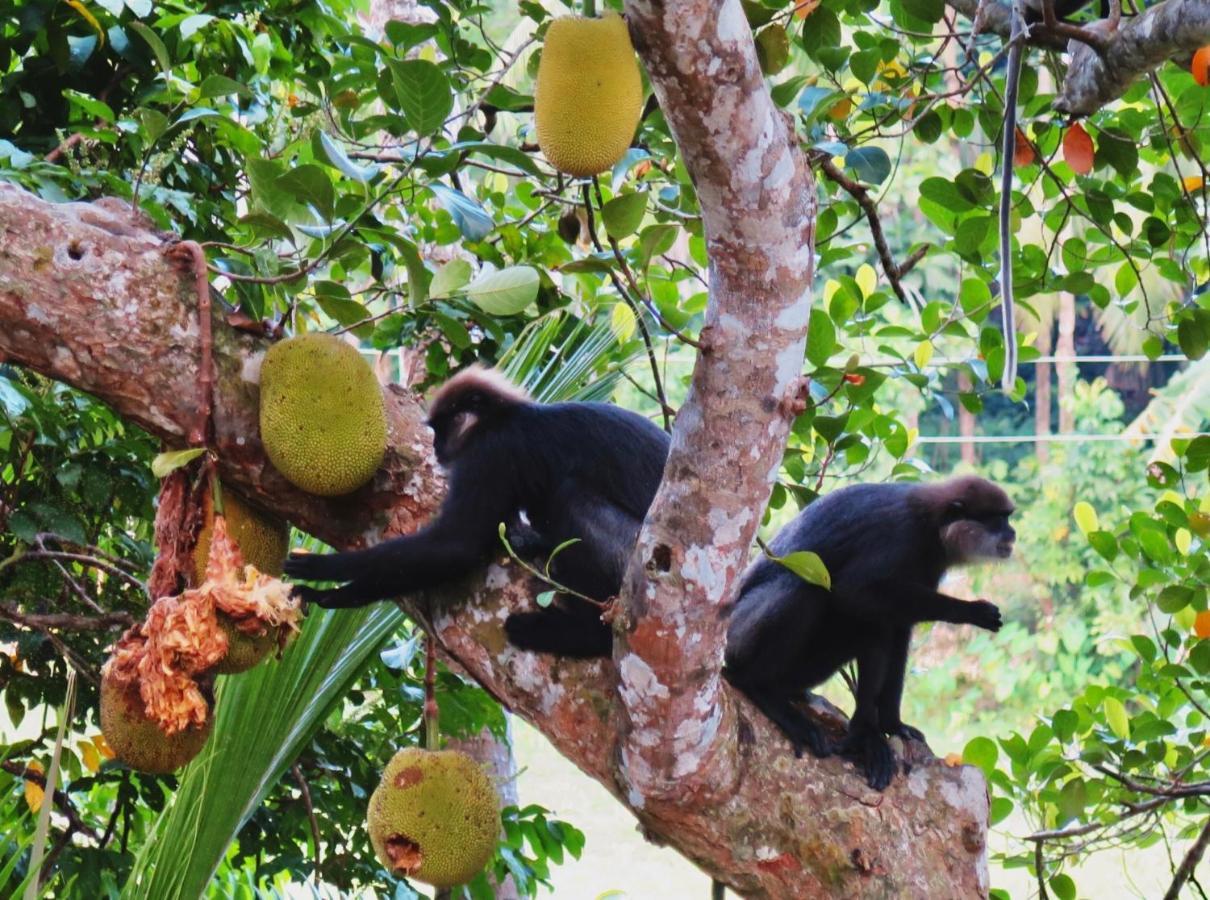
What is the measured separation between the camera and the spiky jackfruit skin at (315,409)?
6.51 feet

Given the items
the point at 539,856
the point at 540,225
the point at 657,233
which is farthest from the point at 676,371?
the point at 657,233

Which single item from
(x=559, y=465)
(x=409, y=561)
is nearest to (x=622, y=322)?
(x=559, y=465)

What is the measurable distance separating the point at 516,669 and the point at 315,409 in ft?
1.70

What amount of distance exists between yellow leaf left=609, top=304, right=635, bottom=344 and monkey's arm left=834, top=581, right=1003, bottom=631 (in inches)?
30.3

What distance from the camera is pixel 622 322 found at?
115 inches

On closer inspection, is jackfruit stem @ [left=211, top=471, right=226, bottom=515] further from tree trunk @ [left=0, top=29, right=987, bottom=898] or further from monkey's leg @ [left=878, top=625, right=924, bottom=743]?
monkey's leg @ [left=878, top=625, right=924, bottom=743]

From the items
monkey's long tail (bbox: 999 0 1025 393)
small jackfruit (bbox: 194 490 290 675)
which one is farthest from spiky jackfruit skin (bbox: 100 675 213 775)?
monkey's long tail (bbox: 999 0 1025 393)

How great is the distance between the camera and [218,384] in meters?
2.11

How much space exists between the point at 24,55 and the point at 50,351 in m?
1.08

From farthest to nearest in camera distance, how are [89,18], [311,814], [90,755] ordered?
1. [90,755]
2. [311,814]
3. [89,18]

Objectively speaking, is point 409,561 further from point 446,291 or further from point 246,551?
point 446,291

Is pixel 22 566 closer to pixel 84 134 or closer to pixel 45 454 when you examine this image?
pixel 45 454

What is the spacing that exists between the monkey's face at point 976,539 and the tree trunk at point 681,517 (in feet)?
3.03

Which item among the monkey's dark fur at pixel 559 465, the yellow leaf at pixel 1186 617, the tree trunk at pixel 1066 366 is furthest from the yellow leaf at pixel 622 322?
the tree trunk at pixel 1066 366
